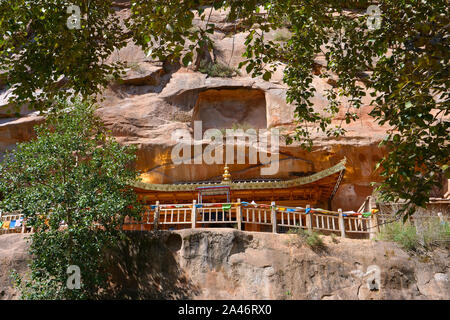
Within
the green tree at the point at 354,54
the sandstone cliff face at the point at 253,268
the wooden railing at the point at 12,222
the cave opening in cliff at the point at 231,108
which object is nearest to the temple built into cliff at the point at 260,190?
the sandstone cliff face at the point at 253,268

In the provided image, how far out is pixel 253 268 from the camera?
11203 mm

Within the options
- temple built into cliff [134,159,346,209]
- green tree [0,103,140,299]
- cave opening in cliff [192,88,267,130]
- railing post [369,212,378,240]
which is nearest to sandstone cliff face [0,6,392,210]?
cave opening in cliff [192,88,267,130]

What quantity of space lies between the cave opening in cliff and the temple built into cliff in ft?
14.0

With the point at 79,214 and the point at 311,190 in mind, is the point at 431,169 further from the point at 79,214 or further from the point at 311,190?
the point at 311,190

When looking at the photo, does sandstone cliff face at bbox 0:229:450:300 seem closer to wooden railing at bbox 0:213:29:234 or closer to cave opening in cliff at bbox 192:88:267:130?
wooden railing at bbox 0:213:29:234

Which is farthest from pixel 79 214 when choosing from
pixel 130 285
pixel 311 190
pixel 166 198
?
pixel 311 190

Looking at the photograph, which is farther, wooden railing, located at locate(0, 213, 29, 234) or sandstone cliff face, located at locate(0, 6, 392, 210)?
sandstone cliff face, located at locate(0, 6, 392, 210)

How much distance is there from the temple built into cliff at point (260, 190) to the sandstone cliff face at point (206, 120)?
1405 mm

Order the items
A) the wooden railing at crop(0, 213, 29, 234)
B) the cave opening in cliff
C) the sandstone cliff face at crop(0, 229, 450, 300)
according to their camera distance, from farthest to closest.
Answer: the cave opening in cliff, the wooden railing at crop(0, 213, 29, 234), the sandstone cliff face at crop(0, 229, 450, 300)

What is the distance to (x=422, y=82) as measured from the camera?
7004mm

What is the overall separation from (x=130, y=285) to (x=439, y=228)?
871 centimetres

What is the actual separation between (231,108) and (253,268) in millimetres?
10759

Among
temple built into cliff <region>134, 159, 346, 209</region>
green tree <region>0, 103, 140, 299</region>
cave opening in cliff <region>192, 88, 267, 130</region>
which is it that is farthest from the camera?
cave opening in cliff <region>192, 88, 267, 130</region>

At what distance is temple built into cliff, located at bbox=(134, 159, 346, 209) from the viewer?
609 inches
